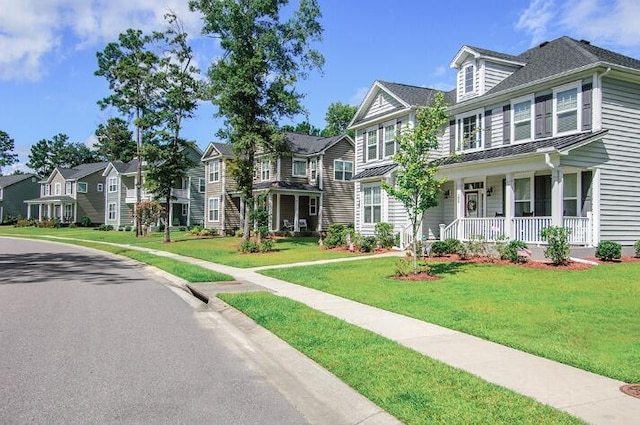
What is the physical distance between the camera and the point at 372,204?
2611 centimetres

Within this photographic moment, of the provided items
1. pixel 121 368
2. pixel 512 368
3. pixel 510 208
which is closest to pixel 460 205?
pixel 510 208

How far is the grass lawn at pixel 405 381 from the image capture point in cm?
443

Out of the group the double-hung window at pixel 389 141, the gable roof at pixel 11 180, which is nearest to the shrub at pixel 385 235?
the double-hung window at pixel 389 141

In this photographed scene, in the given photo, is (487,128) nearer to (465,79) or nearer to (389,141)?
(465,79)

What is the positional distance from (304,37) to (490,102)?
13.6m

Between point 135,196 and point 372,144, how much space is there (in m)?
37.4

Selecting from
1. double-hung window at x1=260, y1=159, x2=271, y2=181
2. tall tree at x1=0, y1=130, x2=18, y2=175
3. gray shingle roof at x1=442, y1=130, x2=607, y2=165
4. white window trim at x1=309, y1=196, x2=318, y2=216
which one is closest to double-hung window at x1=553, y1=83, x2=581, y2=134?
gray shingle roof at x1=442, y1=130, x2=607, y2=165

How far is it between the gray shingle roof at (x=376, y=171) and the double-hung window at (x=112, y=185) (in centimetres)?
4115

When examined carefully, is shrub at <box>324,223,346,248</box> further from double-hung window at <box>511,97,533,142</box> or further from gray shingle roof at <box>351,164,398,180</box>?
double-hung window at <box>511,97,533,142</box>

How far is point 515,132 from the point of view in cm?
1978

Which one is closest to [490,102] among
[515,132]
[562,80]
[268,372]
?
[515,132]

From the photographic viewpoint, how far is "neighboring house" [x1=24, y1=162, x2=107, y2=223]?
62.8 metres

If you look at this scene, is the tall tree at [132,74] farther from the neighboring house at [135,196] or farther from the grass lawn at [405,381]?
the grass lawn at [405,381]

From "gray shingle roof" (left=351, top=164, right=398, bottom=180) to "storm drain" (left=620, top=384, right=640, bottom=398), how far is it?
19.3 metres
